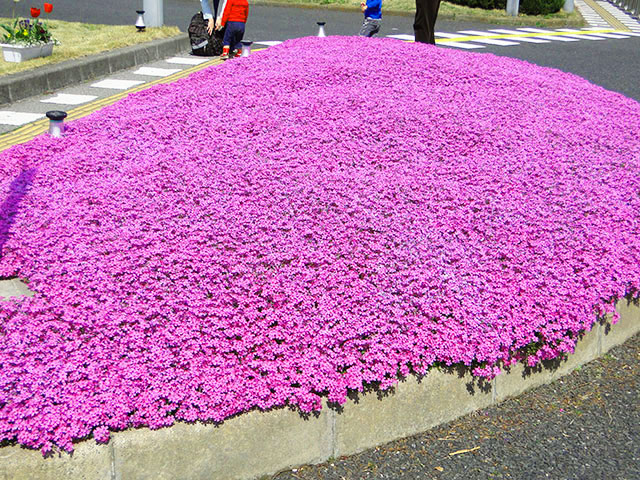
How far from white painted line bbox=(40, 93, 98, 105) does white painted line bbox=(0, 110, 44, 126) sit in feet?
2.28

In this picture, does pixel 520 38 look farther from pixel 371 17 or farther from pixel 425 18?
pixel 425 18

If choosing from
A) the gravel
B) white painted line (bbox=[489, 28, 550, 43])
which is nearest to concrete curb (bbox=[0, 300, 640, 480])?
the gravel

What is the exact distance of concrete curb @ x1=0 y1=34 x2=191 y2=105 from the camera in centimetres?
945

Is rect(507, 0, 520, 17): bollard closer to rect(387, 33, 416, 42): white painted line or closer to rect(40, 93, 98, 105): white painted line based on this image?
rect(387, 33, 416, 42): white painted line

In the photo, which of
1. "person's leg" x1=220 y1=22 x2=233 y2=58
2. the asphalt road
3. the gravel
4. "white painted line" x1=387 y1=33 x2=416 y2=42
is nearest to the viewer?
the gravel

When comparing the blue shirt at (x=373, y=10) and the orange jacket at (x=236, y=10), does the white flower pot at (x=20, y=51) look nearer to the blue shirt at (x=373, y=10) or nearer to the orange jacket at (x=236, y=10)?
the orange jacket at (x=236, y=10)

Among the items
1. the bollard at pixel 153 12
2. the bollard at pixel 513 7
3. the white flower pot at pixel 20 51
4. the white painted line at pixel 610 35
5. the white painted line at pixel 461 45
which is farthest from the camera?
the bollard at pixel 513 7

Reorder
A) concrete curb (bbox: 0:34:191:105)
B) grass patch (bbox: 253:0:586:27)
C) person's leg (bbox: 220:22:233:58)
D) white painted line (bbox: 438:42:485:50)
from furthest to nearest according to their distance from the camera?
1. grass patch (bbox: 253:0:586:27)
2. white painted line (bbox: 438:42:485:50)
3. person's leg (bbox: 220:22:233:58)
4. concrete curb (bbox: 0:34:191:105)

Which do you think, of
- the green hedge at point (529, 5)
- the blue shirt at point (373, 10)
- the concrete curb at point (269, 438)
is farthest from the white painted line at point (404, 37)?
the concrete curb at point (269, 438)

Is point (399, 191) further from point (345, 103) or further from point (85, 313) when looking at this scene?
point (85, 313)

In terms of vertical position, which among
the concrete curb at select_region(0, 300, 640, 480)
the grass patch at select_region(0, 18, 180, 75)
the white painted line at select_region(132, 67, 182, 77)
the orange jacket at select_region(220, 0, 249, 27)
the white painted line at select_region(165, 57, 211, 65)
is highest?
the orange jacket at select_region(220, 0, 249, 27)

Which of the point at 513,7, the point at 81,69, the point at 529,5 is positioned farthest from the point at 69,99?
the point at 529,5

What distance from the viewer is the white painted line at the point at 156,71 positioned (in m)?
11.5

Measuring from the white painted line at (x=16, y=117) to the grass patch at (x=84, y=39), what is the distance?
1315mm
